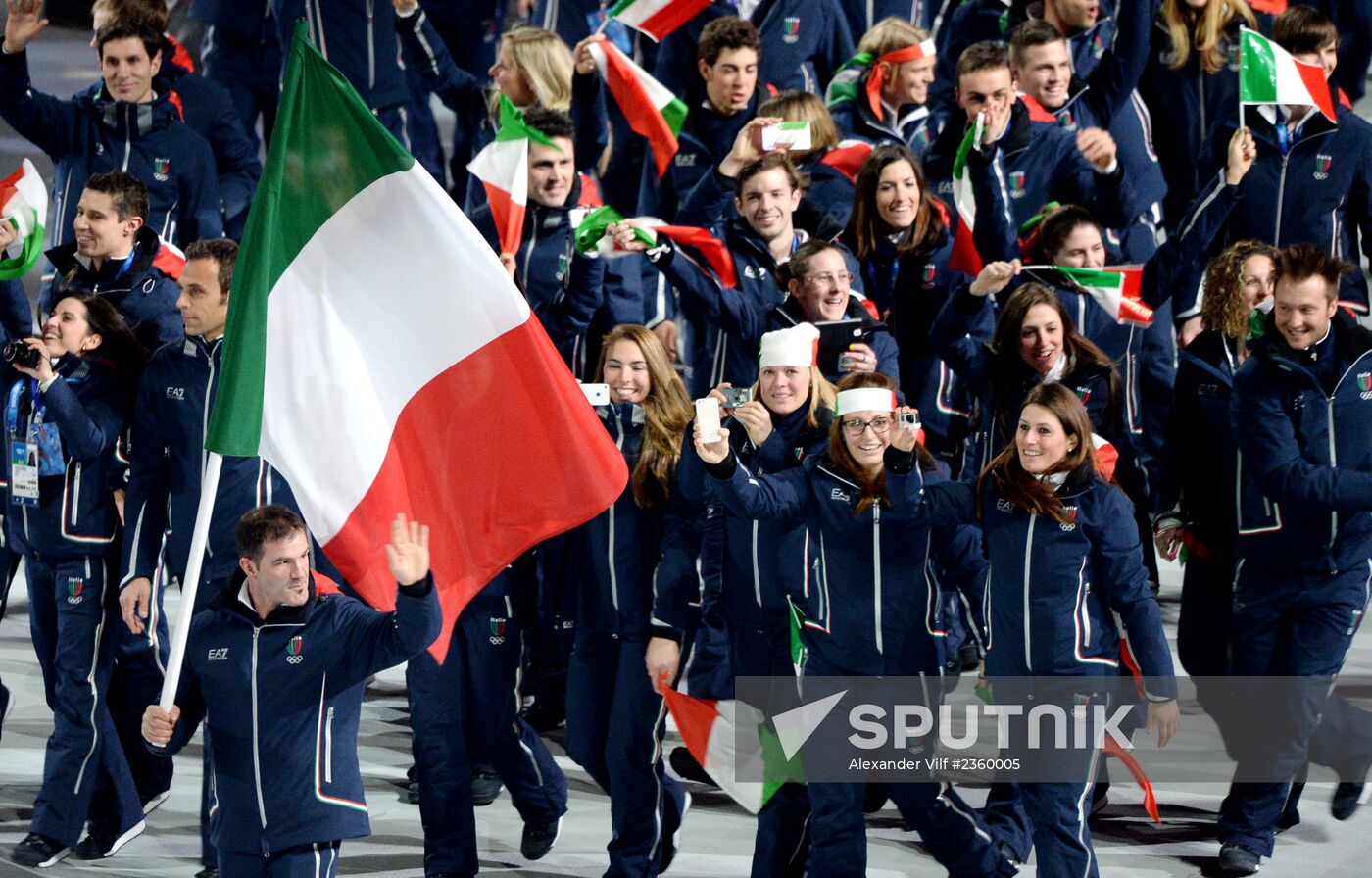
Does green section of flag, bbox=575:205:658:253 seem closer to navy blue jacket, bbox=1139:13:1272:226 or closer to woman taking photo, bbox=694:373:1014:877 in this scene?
woman taking photo, bbox=694:373:1014:877

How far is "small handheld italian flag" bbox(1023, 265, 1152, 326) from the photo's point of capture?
26.9 ft

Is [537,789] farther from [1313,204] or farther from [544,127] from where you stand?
[1313,204]

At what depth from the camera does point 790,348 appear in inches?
284

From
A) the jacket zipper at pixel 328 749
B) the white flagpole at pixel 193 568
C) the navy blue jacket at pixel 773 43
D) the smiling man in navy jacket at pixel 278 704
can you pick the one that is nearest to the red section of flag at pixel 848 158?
the navy blue jacket at pixel 773 43

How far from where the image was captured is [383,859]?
7.75 metres

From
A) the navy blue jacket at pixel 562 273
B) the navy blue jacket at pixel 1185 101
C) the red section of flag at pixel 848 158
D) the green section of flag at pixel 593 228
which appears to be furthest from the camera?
the navy blue jacket at pixel 1185 101

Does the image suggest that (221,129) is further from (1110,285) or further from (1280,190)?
(1280,190)

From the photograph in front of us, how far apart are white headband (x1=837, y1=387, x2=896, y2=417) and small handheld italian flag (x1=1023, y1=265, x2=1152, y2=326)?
161 cm

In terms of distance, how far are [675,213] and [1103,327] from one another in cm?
236

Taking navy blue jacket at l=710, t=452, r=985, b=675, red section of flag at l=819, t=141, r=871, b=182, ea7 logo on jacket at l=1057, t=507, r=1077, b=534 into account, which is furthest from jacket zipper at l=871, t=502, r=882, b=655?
red section of flag at l=819, t=141, r=871, b=182

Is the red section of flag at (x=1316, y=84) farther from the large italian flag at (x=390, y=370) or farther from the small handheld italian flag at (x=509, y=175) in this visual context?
the large italian flag at (x=390, y=370)

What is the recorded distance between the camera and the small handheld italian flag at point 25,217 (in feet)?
27.3

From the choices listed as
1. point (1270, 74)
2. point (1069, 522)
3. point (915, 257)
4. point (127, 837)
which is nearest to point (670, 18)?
point (915, 257)

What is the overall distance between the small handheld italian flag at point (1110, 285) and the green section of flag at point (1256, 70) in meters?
0.88
